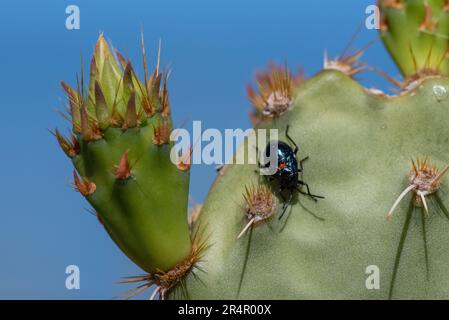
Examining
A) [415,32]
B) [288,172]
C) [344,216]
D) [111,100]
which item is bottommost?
[344,216]

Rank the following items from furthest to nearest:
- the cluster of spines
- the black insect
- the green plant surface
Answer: the green plant surface → the black insect → the cluster of spines

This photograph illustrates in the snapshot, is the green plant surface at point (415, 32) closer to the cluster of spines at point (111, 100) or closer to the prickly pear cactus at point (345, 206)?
the prickly pear cactus at point (345, 206)

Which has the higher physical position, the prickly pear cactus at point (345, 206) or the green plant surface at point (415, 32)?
the green plant surface at point (415, 32)

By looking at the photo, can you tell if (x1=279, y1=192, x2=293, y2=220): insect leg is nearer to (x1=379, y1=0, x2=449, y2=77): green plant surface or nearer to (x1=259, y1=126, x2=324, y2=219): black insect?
(x1=259, y1=126, x2=324, y2=219): black insect

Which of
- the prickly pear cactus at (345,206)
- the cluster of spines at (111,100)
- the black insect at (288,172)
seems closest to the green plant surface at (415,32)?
the prickly pear cactus at (345,206)

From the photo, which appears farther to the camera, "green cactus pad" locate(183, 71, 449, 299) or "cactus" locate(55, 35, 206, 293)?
"green cactus pad" locate(183, 71, 449, 299)

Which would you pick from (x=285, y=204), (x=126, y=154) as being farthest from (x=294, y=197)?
(x=126, y=154)

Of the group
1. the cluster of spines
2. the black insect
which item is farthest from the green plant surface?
the cluster of spines

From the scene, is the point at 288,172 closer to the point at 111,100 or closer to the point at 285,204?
the point at 285,204
